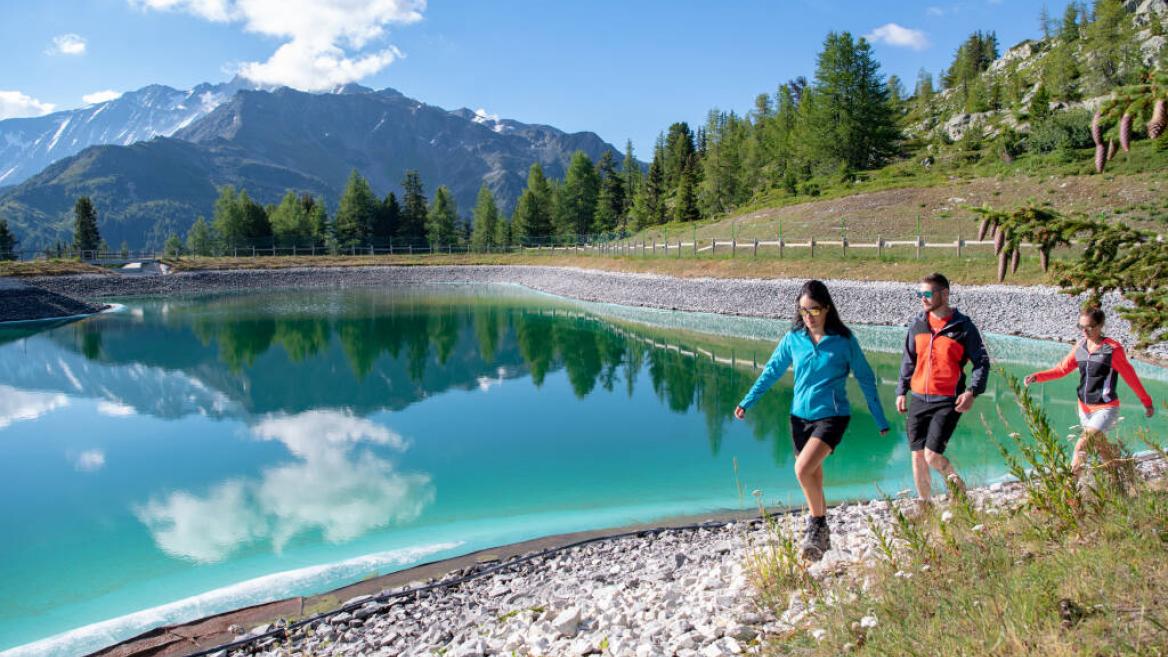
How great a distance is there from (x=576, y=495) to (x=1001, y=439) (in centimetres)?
750

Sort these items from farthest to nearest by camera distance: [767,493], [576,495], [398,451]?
1. [398,451]
2. [576,495]
3. [767,493]

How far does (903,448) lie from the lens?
11969mm

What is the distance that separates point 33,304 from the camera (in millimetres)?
40406

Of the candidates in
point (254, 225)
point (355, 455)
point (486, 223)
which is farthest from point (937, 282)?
point (486, 223)

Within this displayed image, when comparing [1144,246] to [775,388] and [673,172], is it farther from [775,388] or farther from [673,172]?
[673,172]

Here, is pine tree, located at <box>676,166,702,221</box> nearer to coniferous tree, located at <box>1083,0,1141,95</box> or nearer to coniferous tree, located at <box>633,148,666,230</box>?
coniferous tree, located at <box>633,148,666,230</box>

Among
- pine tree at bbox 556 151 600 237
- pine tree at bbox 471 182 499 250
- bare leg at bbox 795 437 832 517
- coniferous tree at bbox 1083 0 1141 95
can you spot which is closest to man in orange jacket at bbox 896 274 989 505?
bare leg at bbox 795 437 832 517

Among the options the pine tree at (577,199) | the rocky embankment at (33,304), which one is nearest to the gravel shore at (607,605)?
the rocky embankment at (33,304)

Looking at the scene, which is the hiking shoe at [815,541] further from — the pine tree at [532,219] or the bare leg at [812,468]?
the pine tree at [532,219]

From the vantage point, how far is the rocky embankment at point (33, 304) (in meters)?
39.1

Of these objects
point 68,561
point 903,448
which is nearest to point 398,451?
point 68,561

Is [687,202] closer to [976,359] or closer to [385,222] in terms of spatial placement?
[385,222]

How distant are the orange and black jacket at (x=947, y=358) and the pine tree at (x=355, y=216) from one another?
7857 centimetres

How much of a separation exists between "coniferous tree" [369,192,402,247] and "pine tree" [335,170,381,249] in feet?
1.12
